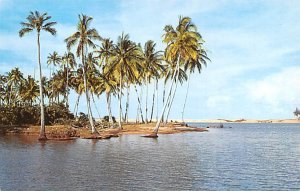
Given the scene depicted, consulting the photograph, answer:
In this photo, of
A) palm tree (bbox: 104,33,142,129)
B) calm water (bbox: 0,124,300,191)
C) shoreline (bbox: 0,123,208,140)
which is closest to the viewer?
calm water (bbox: 0,124,300,191)

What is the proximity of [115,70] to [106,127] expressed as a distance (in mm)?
13076

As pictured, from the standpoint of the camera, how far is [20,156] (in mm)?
33375

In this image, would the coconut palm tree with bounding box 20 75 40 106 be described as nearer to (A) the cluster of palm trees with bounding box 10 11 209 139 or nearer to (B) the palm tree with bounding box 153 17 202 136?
(A) the cluster of palm trees with bounding box 10 11 209 139

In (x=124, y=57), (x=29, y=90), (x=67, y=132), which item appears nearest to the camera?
(x=67, y=132)

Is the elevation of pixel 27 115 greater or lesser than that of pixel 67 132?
greater

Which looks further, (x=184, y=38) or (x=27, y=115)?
(x=27, y=115)

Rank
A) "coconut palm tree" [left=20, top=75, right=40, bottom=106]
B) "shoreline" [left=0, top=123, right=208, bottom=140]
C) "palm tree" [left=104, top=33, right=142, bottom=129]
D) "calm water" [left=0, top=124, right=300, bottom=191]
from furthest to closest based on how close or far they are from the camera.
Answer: "coconut palm tree" [left=20, top=75, right=40, bottom=106] → "palm tree" [left=104, top=33, right=142, bottom=129] → "shoreline" [left=0, top=123, right=208, bottom=140] → "calm water" [left=0, top=124, right=300, bottom=191]

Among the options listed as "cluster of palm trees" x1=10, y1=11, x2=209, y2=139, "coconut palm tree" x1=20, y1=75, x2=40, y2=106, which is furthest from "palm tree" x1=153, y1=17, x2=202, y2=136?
"coconut palm tree" x1=20, y1=75, x2=40, y2=106

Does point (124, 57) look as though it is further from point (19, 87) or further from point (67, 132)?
point (19, 87)

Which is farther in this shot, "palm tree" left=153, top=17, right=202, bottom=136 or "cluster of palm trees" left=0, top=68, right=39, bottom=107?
"cluster of palm trees" left=0, top=68, right=39, bottom=107

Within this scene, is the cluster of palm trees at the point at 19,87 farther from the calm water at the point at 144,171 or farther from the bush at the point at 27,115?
the calm water at the point at 144,171

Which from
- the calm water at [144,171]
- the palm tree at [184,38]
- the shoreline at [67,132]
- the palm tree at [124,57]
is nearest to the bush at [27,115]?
the shoreline at [67,132]

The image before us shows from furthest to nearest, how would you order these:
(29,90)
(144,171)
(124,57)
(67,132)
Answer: (29,90), (124,57), (67,132), (144,171)

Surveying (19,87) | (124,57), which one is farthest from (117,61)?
(19,87)
